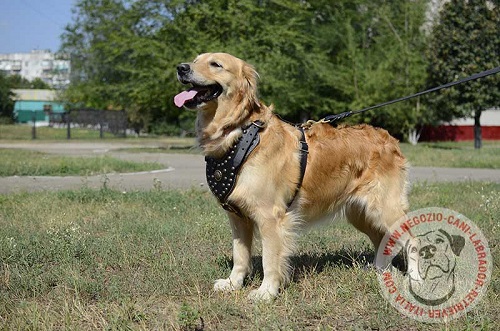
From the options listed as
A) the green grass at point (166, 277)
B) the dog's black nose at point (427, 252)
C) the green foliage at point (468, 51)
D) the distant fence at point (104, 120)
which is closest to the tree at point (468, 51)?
the green foliage at point (468, 51)

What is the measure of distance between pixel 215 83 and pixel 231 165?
670mm

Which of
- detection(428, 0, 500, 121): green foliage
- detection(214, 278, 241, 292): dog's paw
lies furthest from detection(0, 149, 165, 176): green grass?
detection(428, 0, 500, 121): green foliage

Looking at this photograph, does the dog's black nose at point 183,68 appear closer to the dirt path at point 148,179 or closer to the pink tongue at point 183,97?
the pink tongue at point 183,97

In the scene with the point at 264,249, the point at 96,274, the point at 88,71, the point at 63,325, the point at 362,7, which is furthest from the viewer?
the point at 88,71

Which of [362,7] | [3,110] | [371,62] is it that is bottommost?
[3,110]

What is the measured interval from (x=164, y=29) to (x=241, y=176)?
897 inches

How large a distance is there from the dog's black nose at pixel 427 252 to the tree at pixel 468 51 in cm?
2641

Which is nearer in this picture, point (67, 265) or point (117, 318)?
point (117, 318)

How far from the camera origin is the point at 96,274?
5.21 meters

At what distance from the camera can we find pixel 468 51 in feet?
99.7

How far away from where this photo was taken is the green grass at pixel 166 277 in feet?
13.3

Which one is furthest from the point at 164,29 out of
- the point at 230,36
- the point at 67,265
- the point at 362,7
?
the point at 67,265

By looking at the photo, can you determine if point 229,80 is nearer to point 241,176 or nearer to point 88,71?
point 241,176

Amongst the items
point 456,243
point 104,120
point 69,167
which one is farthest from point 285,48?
point 456,243
